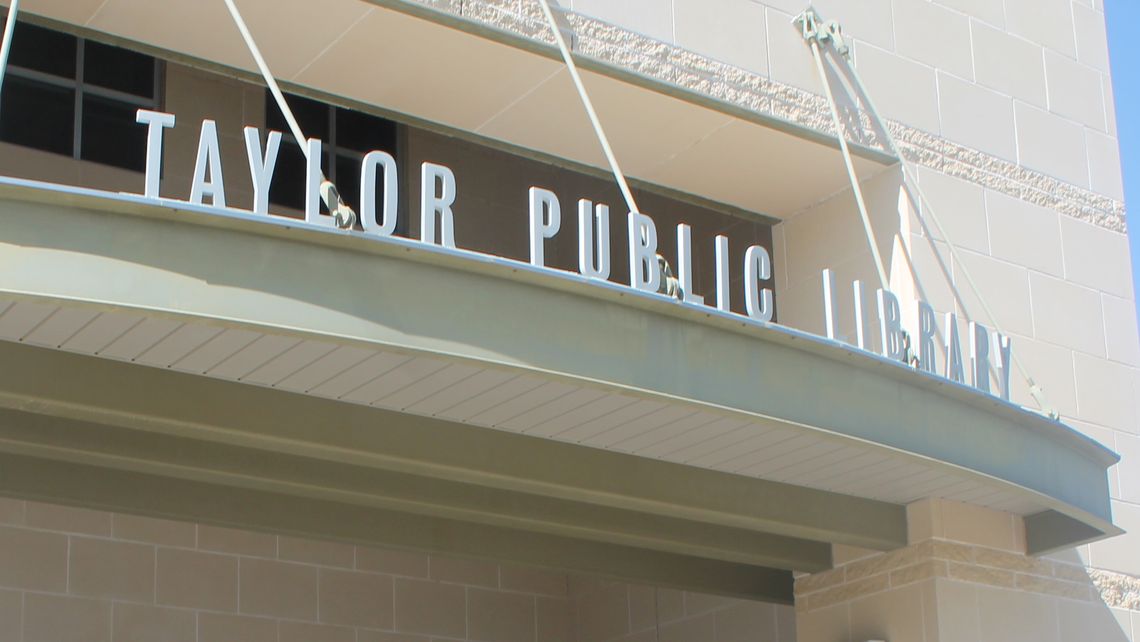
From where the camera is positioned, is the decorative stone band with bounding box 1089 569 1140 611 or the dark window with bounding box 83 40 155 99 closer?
the decorative stone band with bounding box 1089 569 1140 611

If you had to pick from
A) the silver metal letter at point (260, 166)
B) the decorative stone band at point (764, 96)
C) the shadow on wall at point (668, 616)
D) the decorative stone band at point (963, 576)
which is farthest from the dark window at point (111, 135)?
the decorative stone band at point (963, 576)

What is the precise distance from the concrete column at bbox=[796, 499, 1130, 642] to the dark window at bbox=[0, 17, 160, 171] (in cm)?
670

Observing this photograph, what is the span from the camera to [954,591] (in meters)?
11.5

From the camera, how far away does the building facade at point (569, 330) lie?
26.3ft

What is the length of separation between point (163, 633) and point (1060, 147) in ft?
27.8

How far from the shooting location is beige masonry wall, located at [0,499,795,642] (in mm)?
13359

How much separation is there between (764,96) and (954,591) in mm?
3759

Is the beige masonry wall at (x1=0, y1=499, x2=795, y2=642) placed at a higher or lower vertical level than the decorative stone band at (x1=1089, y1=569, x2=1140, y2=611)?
higher

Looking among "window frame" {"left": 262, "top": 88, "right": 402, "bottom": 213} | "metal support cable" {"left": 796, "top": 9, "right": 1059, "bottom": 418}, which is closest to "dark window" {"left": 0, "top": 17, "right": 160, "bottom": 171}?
"window frame" {"left": 262, "top": 88, "right": 402, "bottom": 213}

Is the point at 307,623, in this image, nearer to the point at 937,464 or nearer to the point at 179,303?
the point at 937,464

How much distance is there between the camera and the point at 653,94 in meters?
11.5

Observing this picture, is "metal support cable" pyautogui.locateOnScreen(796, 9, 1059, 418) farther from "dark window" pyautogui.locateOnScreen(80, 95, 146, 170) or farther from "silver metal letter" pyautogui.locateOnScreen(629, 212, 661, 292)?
"dark window" pyautogui.locateOnScreen(80, 95, 146, 170)

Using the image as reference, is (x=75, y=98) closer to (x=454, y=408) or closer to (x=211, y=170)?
(x=454, y=408)

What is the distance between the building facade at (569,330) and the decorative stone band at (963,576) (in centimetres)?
3
